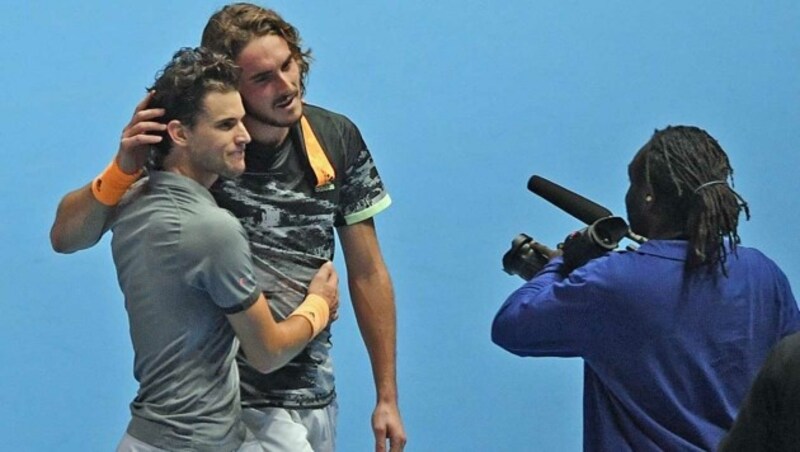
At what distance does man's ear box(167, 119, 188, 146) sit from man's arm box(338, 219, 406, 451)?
0.43m

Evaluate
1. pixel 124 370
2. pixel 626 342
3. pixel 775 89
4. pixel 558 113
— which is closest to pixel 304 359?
pixel 626 342

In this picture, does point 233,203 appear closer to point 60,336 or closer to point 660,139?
point 660,139

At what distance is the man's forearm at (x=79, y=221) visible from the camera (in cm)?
197

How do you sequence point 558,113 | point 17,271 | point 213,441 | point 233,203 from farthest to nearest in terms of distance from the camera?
1. point 558,113
2. point 17,271
3. point 233,203
4. point 213,441

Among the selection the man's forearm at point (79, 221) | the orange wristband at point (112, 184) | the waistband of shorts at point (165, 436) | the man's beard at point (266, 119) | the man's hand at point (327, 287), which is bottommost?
the waistband of shorts at point (165, 436)

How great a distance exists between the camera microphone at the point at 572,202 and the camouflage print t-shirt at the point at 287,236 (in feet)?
1.07

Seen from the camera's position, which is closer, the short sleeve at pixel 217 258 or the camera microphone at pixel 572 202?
the short sleeve at pixel 217 258

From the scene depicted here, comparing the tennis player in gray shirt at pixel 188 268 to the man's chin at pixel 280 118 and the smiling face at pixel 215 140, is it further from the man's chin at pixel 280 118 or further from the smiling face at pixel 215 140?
the man's chin at pixel 280 118

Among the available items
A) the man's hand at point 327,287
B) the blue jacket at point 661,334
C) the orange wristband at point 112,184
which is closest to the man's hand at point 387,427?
the man's hand at point 327,287

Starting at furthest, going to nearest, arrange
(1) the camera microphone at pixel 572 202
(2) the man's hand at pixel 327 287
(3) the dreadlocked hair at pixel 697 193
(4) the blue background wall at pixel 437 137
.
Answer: (4) the blue background wall at pixel 437 137 < (1) the camera microphone at pixel 572 202 < (2) the man's hand at pixel 327 287 < (3) the dreadlocked hair at pixel 697 193

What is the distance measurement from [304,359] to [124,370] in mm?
1047

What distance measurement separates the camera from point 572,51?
3.45 meters

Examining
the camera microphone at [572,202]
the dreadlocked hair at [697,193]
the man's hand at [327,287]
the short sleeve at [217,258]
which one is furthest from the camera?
the camera microphone at [572,202]

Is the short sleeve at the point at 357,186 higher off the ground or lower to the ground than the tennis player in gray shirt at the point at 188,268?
higher
